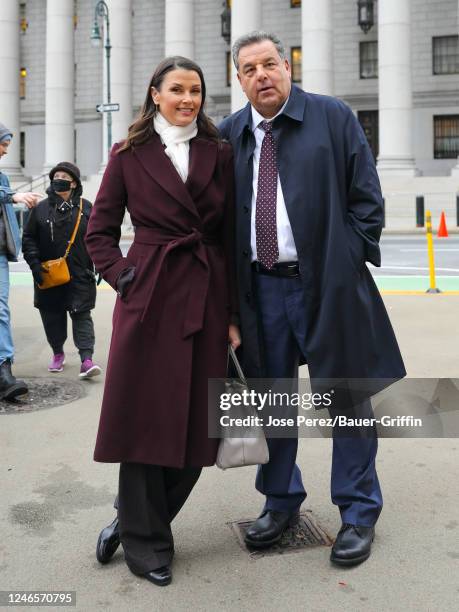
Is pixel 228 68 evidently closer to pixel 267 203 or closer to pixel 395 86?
pixel 395 86

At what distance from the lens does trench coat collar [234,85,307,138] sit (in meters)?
3.68

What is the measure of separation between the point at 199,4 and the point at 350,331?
48.5 meters

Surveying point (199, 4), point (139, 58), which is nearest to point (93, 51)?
point (139, 58)

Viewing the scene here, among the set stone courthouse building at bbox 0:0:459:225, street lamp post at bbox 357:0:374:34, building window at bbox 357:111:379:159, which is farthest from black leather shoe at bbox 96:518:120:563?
building window at bbox 357:111:379:159

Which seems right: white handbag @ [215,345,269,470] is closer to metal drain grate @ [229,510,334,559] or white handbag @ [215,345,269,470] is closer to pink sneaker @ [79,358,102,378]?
metal drain grate @ [229,510,334,559]

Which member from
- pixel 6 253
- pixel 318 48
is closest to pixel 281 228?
pixel 6 253

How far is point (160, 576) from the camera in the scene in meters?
3.43

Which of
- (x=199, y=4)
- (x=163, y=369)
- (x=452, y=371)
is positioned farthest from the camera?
(x=199, y=4)

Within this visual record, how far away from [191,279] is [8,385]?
351 cm

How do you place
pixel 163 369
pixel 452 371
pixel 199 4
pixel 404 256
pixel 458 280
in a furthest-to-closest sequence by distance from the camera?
pixel 199 4 < pixel 404 256 < pixel 458 280 < pixel 452 371 < pixel 163 369

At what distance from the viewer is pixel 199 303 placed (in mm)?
3471

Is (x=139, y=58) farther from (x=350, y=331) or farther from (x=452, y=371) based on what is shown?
(x=350, y=331)

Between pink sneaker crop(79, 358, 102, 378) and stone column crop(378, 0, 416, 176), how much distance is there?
3027cm

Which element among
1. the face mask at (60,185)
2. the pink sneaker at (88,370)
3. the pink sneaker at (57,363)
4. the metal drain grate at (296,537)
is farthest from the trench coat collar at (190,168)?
the pink sneaker at (57,363)
